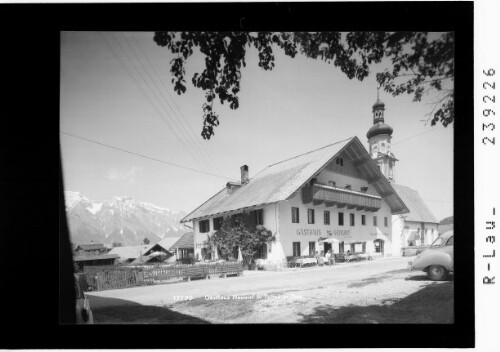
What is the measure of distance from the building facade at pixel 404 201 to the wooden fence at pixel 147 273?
463 centimetres

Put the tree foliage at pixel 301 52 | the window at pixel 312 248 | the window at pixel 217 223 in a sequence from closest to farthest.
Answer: the tree foliage at pixel 301 52, the window at pixel 217 223, the window at pixel 312 248

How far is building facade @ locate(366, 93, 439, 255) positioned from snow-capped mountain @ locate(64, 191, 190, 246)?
15.9ft

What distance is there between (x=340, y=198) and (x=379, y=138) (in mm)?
1987

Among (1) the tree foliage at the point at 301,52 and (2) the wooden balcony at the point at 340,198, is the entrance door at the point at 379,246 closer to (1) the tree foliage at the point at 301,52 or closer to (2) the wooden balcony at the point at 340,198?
(2) the wooden balcony at the point at 340,198

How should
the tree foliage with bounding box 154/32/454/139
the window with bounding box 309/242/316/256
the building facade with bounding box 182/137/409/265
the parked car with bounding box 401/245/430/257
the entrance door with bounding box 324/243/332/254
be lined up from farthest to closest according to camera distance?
the entrance door with bounding box 324/243/332/254 → the window with bounding box 309/242/316/256 → the building facade with bounding box 182/137/409/265 → the parked car with bounding box 401/245/430/257 → the tree foliage with bounding box 154/32/454/139

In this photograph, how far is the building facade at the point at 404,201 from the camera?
224 inches

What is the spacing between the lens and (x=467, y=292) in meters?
4.98

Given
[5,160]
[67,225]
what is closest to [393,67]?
[67,225]

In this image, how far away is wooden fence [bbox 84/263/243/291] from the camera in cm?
578

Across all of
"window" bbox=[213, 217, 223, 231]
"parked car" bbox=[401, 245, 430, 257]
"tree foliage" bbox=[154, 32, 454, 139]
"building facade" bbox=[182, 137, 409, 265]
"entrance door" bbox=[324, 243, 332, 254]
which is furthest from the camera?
"entrance door" bbox=[324, 243, 332, 254]

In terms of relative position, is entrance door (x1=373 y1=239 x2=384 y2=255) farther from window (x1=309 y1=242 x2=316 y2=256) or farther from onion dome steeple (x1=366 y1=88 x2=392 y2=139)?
onion dome steeple (x1=366 y1=88 x2=392 y2=139)

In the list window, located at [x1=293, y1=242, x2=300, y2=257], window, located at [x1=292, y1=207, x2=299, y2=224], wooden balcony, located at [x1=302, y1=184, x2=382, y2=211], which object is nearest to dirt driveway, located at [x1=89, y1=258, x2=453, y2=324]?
window, located at [x1=293, y1=242, x2=300, y2=257]

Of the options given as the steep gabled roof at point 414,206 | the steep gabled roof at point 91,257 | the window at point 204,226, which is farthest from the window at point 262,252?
the steep gabled roof at point 414,206
